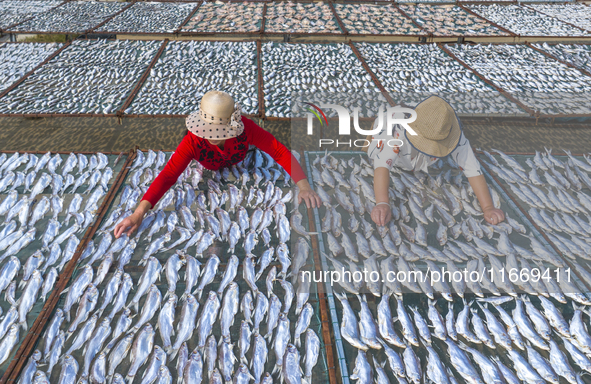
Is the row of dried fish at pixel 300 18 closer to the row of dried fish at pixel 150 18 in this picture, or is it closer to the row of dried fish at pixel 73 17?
the row of dried fish at pixel 150 18

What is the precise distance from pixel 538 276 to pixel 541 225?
59 cm

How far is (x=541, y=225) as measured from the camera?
2.82m

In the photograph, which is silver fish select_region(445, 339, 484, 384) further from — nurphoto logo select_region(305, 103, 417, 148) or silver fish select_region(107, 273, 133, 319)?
silver fish select_region(107, 273, 133, 319)

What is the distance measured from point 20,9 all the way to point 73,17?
195cm

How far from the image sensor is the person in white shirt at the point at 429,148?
270 centimetres

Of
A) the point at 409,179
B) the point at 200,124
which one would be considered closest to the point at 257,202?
the point at 200,124

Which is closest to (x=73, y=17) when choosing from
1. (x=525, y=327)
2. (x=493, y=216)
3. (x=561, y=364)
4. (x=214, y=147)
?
(x=214, y=147)

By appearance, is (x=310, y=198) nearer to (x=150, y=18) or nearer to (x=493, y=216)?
(x=493, y=216)

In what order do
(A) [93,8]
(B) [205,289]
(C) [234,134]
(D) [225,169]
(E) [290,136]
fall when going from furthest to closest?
1. (A) [93,8]
2. (E) [290,136]
3. (D) [225,169]
4. (C) [234,134]
5. (B) [205,289]

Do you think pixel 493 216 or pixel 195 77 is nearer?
pixel 493 216

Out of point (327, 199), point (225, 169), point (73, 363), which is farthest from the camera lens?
point (225, 169)

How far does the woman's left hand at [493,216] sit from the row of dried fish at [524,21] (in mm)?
6818

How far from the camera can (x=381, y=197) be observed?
2.84m

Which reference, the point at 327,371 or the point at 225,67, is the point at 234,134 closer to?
the point at 327,371
